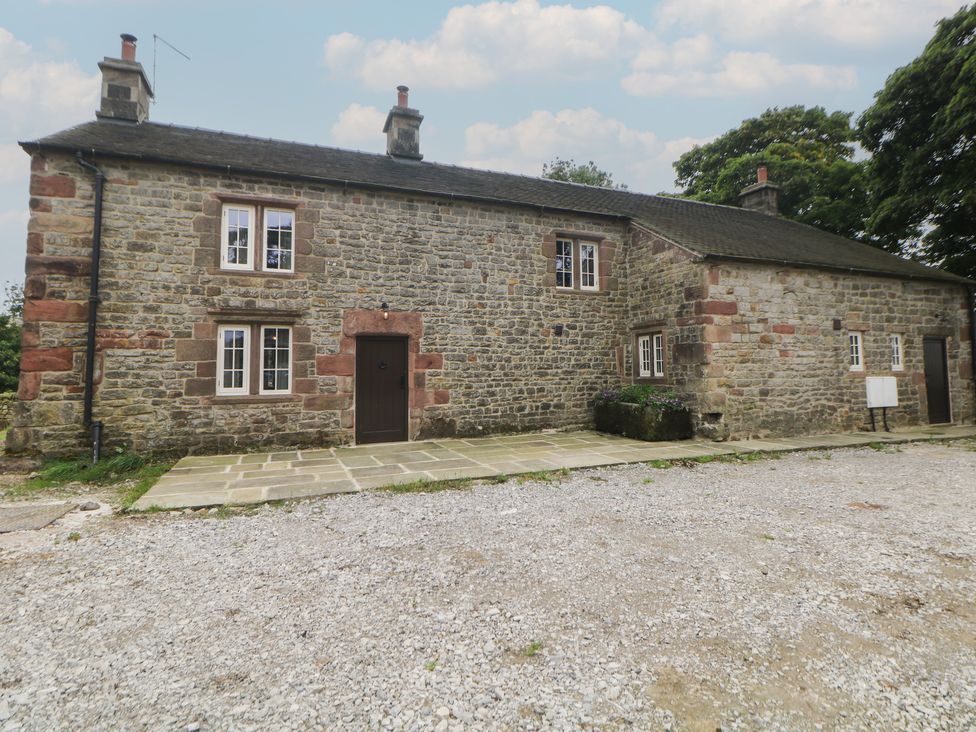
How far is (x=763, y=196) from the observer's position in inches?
647

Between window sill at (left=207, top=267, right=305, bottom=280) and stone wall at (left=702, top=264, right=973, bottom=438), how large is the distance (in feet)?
26.7

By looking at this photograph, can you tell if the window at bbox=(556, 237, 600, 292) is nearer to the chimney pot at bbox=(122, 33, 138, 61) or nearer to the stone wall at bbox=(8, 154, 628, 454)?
the stone wall at bbox=(8, 154, 628, 454)

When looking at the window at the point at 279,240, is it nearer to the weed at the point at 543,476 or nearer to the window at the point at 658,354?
the weed at the point at 543,476

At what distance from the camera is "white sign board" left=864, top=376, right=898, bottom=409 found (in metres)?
10.6

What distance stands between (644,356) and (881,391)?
5.40m

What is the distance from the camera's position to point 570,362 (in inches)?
427

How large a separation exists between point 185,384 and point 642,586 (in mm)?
7997

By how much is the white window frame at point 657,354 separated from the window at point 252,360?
7.83 m

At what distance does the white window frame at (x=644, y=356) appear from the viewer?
11.0 m

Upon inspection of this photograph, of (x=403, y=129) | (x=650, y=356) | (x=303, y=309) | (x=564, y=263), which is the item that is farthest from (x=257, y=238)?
(x=650, y=356)

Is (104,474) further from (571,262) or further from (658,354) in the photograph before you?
(658,354)

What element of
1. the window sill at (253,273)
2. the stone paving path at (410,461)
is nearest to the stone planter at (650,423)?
the stone paving path at (410,461)

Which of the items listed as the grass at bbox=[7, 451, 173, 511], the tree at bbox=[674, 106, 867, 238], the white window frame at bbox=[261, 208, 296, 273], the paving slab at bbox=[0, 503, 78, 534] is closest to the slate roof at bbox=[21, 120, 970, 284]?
the white window frame at bbox=[261, 208, 296, 273]

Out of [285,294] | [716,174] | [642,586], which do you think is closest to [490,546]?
[642,586]
